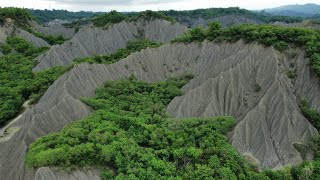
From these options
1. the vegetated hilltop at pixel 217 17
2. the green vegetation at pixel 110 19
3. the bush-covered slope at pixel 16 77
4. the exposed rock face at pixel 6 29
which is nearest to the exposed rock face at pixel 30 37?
the exposed rock face at pixel 6 29

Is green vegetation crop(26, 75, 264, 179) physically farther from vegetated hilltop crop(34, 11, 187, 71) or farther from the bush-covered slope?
vegetated hilltop crop(34, 11, 187, 71)

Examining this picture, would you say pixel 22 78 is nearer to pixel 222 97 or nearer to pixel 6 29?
pixel 6 29

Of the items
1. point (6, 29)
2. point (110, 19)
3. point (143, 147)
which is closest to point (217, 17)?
point (110, 19)

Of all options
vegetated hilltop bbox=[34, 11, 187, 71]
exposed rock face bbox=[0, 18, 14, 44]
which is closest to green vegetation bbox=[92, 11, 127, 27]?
vegetated hilltop bbox=[34, 11, 187, 71]

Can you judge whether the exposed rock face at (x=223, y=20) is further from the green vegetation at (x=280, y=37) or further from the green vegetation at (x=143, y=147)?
→ the green vegetation at (x=143, y=147)

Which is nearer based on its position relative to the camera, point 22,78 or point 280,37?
point 280,37

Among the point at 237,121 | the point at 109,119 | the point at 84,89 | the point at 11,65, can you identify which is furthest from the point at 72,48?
the point at 237,121

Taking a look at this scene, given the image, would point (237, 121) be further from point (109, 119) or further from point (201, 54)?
point (201, 54)
